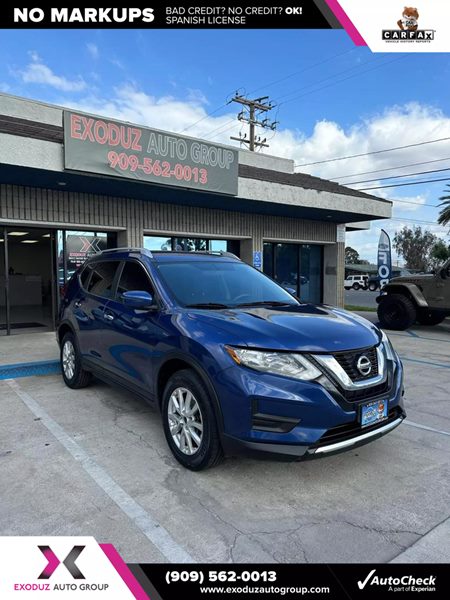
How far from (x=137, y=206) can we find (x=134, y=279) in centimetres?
704

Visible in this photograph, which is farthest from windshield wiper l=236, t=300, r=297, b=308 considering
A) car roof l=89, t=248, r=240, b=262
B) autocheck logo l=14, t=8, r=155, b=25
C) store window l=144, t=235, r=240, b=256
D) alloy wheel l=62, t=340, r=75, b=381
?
store window l=144, t=235, r=240, b=256

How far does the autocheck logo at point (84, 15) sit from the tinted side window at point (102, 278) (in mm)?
3699

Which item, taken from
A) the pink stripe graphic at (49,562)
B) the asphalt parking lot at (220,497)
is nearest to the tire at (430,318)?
the asphalt parking lot at (220,497)

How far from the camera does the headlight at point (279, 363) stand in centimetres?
288

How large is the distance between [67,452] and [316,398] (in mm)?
2313

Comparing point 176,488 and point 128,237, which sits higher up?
point 128,237

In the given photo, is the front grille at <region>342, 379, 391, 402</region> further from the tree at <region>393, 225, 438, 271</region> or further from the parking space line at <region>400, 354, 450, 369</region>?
the tree at <region>393, 225, 438, 271</region>

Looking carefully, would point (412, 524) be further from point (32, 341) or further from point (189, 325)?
point (32, 341)

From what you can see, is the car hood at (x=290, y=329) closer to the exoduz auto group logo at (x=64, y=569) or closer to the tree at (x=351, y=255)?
the exoduz auto group logo at (x=64, y=569)

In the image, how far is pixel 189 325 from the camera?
337 centimetres

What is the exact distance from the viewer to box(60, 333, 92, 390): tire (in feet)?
18.0

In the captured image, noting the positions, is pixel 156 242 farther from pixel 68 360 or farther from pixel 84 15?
pixel 68 360

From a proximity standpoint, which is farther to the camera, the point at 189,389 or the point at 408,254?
the point at 408,254

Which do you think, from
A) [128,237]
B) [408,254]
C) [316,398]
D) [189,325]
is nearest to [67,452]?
[189,325]
